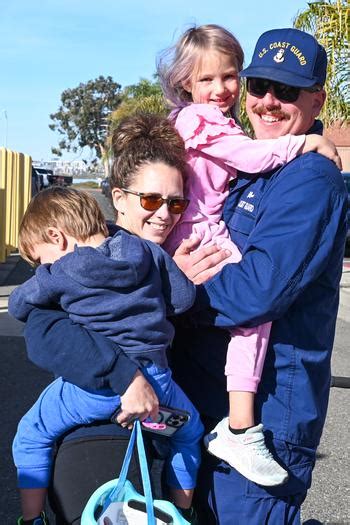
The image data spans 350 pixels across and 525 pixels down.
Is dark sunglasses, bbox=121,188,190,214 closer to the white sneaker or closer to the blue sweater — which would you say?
the blue sweater

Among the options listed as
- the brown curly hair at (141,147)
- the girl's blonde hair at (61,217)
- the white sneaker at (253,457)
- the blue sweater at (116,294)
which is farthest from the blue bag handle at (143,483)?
the brown curly hair at (141,147)

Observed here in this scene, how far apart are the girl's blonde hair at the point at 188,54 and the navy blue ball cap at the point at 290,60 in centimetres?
37

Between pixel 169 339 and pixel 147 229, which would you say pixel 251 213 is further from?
pixel 169 339

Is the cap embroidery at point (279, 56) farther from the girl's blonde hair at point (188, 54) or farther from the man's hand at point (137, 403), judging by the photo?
the man's hand at point (137, 403)

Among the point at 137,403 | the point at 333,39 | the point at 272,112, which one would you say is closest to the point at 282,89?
the point at 272,112

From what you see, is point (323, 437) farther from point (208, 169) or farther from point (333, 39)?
point (333, 39)

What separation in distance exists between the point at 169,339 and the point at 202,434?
37 cm

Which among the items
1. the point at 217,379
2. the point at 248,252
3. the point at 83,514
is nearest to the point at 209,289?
the point at 248,252

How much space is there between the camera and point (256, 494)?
2170 mm

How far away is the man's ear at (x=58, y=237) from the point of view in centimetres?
201

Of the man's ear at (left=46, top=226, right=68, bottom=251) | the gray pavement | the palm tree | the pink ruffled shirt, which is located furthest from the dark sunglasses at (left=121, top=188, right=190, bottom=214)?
the palm tree

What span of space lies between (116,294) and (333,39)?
877 centimetres

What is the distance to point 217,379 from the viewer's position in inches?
88.8

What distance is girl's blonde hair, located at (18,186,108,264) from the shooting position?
6.59 ft
